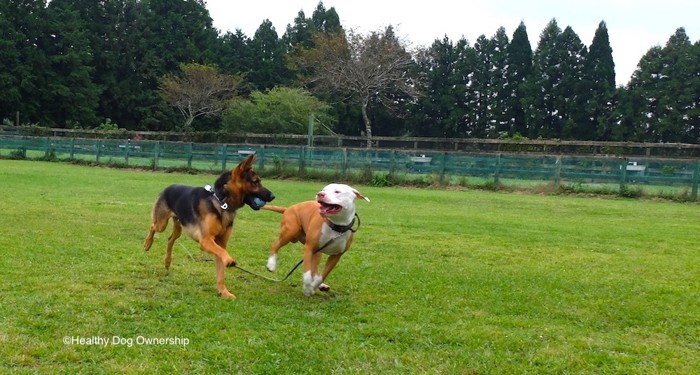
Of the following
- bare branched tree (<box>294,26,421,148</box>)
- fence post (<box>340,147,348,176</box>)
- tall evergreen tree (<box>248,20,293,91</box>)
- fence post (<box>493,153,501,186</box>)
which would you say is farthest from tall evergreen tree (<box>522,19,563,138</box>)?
fence post (<box>340,147,348,176</box>)

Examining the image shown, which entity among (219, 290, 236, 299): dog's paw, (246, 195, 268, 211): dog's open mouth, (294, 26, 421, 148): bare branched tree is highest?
(294, 26, 421, 148): bare branched tree

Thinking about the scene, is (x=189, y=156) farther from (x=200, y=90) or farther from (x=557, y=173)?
(x=200, y=90)

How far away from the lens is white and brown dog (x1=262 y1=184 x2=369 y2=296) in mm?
4832

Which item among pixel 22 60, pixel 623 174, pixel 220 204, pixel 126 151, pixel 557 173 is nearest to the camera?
pixel 220 204

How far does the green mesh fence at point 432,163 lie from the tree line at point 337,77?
12413mm

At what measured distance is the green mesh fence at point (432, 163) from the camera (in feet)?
66.1

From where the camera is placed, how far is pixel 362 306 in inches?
193

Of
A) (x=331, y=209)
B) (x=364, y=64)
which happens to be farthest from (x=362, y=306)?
(x=364, y=64)

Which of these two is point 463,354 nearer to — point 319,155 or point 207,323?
point 207,323

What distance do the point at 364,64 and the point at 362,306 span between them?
3857cm

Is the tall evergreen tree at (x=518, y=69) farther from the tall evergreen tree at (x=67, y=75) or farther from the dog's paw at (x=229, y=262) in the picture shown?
the dog's paw at (x=229, y=262)

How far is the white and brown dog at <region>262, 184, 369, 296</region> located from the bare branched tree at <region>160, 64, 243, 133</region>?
45.4m

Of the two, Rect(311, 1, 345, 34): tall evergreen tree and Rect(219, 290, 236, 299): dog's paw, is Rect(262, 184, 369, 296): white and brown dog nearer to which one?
Rect(219, 290, 236, 299): dog's paw

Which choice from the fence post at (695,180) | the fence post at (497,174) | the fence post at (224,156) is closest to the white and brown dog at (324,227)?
the fence post at (497,174)
